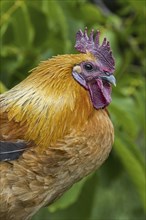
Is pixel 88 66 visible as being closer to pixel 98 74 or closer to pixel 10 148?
pixel 98 74

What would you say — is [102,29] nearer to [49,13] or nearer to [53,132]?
[49,13]

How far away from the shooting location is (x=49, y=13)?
3096mm

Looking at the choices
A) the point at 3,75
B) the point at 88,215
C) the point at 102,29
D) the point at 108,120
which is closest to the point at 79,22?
the point at 102,29

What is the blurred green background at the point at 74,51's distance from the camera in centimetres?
305

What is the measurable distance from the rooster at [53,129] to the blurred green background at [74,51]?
2.01 ft

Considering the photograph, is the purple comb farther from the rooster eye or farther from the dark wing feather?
the dark wing feather

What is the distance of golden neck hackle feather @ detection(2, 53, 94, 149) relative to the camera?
2320 mm

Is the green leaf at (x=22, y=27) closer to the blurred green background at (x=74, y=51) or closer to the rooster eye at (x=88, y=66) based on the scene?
the blurred green background at (x=74, y=51)

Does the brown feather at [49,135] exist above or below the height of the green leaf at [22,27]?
below

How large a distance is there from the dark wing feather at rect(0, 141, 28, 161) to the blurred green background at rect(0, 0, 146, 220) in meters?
0.66

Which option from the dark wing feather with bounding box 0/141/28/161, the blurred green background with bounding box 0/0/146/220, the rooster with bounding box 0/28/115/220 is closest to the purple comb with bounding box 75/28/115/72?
the rooster with bounding box 0/28/115/220

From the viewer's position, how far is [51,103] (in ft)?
7.70

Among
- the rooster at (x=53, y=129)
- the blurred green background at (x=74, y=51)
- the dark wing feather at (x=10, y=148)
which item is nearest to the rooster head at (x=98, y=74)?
the rooster at (x=53, y=129)

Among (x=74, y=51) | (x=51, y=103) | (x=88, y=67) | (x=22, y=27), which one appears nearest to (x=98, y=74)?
(x=88, y=67)
